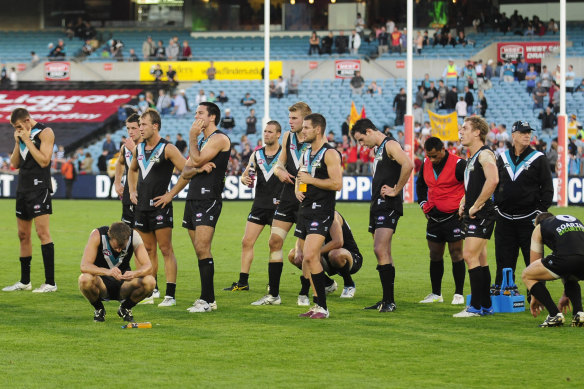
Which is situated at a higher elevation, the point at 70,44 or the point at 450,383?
the point at 70,44

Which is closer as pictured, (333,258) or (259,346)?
(259,346)

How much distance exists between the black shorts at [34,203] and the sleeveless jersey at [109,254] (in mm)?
2927

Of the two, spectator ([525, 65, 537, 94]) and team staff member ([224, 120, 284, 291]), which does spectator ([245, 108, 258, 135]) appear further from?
team staff member ([224, 120, 284, 291])

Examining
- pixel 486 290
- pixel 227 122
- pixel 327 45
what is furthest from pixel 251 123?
pixel 486 290

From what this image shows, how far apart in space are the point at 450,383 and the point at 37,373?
328cm

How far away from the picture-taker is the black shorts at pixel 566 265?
10.6 m

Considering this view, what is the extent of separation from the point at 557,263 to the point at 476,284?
119 cm

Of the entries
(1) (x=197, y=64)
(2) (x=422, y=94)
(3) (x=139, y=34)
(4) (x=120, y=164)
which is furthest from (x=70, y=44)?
(4) (x=120, y=164)

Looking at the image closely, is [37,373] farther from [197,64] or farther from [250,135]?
[197,64]

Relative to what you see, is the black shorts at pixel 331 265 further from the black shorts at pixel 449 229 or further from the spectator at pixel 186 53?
the spectator at pixel 186 53

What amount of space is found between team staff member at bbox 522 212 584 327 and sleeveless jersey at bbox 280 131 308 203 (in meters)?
3.09

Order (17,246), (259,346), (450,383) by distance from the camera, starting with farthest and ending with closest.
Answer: (17,246) → (259,346) → (450,383)

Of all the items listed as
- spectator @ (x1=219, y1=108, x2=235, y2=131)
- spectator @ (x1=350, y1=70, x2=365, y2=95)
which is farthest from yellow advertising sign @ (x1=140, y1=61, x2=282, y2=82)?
spectator @ (x1=219, y1=108, x2=235, y2=131)

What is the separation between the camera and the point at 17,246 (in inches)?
794
